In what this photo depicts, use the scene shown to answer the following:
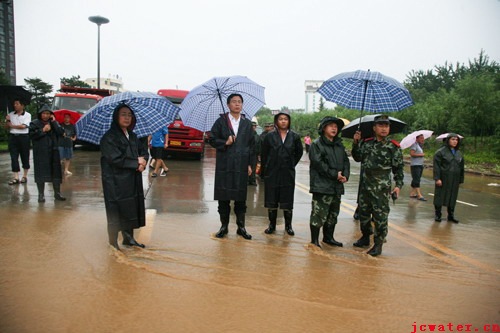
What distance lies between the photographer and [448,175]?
7.64m

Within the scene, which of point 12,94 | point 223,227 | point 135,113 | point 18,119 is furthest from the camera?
point 12,94

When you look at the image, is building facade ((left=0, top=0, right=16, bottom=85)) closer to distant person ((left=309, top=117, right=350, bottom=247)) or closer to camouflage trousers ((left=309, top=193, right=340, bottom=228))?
distant person ((left=309, top=117, right=350, bottom=247))

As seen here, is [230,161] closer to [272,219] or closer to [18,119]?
[272,219]

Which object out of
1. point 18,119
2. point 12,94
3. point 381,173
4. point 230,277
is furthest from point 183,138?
point 230,277

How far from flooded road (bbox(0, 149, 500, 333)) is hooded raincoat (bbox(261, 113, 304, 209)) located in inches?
21.1

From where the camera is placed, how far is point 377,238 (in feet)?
16.8

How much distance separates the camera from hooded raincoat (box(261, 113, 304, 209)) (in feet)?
19.1

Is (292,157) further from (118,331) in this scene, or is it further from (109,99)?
(118,331)

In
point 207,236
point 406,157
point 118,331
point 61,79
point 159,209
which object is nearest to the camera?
point 118,331

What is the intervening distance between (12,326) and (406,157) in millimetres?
26066

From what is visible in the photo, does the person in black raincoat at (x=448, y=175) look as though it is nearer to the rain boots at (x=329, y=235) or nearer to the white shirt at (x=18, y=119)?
the rain boots at (x=329, y=235)

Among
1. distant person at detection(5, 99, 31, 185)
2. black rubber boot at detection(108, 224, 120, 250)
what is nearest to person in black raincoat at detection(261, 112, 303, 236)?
black rubber boot at detection(108, 224, 120, 250)

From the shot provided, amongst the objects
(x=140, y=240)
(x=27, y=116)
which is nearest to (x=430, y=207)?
(x=140, y=240)

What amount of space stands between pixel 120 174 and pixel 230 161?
1.43 metres
